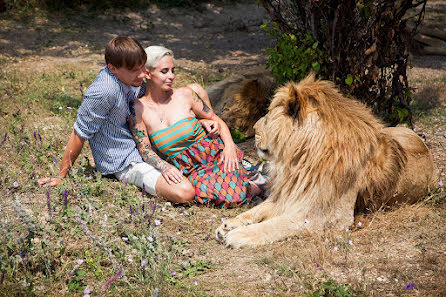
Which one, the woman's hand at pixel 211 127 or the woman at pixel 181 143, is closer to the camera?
the woman at pixel 181 143

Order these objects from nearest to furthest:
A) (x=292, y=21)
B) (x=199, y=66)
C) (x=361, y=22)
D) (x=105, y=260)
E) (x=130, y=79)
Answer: (x=105, y=260) → (x=130, y=79) → (x=361, y=22) → (x=292, y=21) → (x=199, y=66)

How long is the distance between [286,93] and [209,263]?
1481 millimetres

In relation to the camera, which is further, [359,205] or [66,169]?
[66,169]

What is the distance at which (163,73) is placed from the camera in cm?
441

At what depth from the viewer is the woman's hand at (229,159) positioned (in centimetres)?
457

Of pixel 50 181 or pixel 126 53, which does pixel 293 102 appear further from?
pixel 50 181

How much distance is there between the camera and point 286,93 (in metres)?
3.62

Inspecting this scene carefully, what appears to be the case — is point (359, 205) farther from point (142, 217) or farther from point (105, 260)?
point (105, 260)

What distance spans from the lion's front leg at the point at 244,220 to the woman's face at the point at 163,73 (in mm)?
1527

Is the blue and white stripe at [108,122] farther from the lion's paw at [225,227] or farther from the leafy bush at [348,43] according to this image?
the leafy bush at [348,43]

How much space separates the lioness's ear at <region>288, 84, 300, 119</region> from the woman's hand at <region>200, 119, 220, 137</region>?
1.30 meters

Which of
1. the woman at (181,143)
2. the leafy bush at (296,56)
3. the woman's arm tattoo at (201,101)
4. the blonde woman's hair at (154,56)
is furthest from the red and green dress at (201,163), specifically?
the leafy bush at (296,56)

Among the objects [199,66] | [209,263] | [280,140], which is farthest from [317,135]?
[199,66]

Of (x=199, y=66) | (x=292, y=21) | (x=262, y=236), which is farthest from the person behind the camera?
(x=199, y=66)
